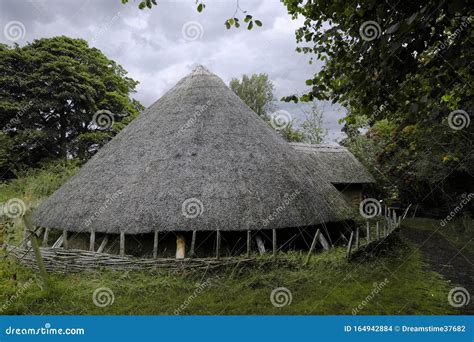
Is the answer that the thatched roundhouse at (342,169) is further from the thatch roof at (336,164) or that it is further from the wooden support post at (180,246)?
the wooden support post at (180,246)

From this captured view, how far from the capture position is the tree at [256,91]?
35781mm

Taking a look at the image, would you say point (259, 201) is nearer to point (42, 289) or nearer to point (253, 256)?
point (253, 256)

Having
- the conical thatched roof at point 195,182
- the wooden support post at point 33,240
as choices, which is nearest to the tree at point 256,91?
the conical thatched roof at point 195,182

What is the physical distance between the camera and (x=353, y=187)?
19484 millimetres

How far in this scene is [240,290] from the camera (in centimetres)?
609

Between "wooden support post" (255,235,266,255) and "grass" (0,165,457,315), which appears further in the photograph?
"wooden support post" (255,235,266,255)

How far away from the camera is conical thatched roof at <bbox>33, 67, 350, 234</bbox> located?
24.9 feet

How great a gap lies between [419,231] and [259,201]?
1079 cm

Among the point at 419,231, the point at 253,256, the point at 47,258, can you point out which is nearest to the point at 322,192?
the point at 253,256

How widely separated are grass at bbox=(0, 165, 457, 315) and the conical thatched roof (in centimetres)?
113

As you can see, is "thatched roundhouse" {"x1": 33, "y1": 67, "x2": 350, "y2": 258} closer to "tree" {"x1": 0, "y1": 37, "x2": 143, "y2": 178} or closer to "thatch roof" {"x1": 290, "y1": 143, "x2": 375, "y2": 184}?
"thatch roof" {"x1": 290, "y1": 143, "x2": 375, "y2": 184}

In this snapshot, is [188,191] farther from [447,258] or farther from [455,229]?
[455,229]

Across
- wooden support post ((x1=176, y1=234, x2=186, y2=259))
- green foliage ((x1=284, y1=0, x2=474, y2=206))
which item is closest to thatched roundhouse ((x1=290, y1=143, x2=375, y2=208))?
A: green foliage ((x1=284, y1=0, x2=474, y2=206))

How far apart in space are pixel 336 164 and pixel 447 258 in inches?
382
